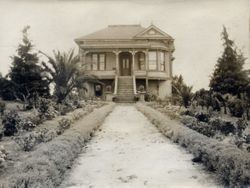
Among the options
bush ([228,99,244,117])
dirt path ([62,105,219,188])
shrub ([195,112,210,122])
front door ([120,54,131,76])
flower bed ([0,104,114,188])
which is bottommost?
dirt path ([62,105,219,188])

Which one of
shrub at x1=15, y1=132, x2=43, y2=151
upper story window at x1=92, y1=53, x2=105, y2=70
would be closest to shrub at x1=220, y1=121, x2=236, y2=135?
shrub at x1=15, y1=132, x2=43, y2=151

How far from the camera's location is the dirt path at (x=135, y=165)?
6.31 meters

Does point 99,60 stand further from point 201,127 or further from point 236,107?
point 201,127

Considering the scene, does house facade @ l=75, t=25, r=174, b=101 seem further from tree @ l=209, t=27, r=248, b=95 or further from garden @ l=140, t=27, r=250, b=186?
tree @ l=209, t=27, r=248, b=95

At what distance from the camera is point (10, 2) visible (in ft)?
34.9

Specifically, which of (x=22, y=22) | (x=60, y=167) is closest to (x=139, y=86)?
(x=22, y=22)

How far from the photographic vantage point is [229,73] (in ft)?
63.6

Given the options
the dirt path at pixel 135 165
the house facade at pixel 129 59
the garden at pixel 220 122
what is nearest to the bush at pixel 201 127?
the garden at pixel 220 122

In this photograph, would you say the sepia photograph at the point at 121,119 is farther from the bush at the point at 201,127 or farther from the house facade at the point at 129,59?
the house facade at the point at 129,59

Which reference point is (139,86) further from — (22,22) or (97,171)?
(97,171)

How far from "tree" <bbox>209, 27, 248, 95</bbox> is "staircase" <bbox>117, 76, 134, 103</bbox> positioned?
25.3 ft

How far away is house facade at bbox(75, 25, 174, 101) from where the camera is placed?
29.9m

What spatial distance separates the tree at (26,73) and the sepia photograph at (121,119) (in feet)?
0.17

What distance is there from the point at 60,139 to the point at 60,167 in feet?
6.64
